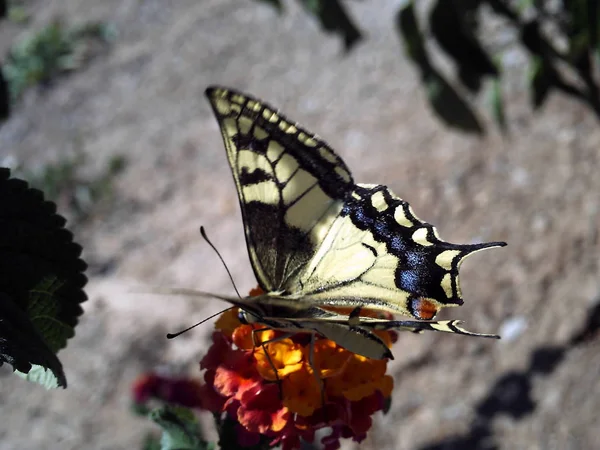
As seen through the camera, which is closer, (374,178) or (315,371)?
(315,371)

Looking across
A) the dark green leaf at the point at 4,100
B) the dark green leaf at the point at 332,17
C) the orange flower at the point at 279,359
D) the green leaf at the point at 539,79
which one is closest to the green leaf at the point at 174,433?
the orange flower at the point at 279,359

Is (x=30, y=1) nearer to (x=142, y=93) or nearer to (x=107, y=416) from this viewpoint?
(x=142, y=93)

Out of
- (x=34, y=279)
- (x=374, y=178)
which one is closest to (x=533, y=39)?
(x=34, y=279)

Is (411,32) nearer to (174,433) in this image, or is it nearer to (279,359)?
(279,359)

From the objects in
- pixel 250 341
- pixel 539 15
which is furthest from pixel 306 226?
pixel 539 15

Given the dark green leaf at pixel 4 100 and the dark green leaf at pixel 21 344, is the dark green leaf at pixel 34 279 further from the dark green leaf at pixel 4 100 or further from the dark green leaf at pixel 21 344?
the dark green leaf at pixel 4 100

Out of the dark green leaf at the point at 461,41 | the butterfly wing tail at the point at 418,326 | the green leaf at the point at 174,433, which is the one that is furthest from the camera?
the dark green leaf at the point at 461,41
